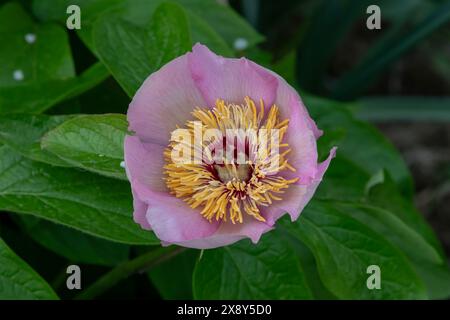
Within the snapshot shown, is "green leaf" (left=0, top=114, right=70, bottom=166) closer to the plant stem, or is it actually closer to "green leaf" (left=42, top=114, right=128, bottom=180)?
"green leaf" (left=42, top=114, right=128, bottom=180)

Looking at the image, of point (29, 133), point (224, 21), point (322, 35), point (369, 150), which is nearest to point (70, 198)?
point (29, 133)

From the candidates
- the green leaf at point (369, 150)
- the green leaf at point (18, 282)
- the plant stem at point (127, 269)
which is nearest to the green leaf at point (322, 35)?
the green leaf at point (369, 150)

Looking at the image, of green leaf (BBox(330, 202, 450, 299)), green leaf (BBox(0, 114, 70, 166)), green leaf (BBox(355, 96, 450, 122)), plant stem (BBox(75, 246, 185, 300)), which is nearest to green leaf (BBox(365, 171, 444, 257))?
green leaf (BBox(330, 202, 450, 299))

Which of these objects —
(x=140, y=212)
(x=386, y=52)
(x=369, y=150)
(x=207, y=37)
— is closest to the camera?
(x=140, y=212)

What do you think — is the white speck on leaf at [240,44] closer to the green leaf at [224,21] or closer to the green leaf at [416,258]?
the green leaf at [224,21]

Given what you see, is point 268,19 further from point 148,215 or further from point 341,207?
point 148,215

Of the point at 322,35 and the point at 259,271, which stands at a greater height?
the point at 322,35

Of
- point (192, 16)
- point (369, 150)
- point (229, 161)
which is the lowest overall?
point (229, 161)

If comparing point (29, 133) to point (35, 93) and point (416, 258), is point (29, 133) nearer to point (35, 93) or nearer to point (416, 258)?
point (35, 93)
